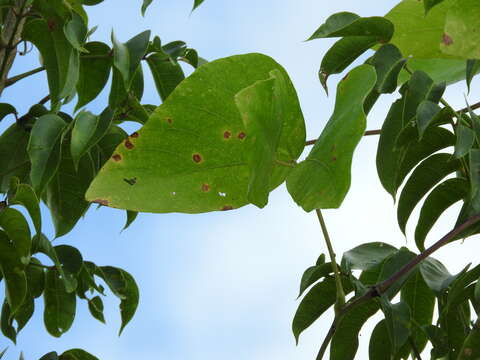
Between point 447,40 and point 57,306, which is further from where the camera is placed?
point 57,306

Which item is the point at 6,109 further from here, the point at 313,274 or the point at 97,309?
the point at 313,274

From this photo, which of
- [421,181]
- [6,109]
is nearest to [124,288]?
[6,109]

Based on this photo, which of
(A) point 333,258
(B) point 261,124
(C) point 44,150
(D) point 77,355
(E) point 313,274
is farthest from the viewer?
(D) point 77,355

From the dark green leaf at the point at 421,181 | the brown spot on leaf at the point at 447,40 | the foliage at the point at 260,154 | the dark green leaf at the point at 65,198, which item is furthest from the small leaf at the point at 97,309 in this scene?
the brown spot on leaf at the point at 447,40

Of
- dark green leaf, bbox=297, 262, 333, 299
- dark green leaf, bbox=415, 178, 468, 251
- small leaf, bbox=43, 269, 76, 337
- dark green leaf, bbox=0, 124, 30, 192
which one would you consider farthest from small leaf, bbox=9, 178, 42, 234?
dark green leaf, bbox=415, 178, 468, 251

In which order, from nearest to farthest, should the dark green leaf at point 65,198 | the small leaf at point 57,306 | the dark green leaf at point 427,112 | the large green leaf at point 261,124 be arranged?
1. the large green leaf at point 261,124
2. the dark green leaf at point 427,112
3. the dark green leaf at point 65,198
4. the small leaf at point 57,306

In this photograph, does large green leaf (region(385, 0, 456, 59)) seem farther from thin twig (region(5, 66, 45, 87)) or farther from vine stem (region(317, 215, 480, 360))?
thin twig (region(5, 66, 45, 87))

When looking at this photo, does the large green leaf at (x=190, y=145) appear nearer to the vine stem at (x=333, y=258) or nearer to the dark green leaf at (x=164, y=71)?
the vine stem at (x=333, y=258)

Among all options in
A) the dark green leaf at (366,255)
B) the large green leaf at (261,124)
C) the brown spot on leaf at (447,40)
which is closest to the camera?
the large green leaf at (261,124)
